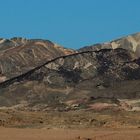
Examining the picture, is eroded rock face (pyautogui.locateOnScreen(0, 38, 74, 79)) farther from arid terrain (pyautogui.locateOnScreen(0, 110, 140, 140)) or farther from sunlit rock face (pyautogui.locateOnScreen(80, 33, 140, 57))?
arid terrain (pyautogui.locateOnScreen(0, 110, 140, 140))

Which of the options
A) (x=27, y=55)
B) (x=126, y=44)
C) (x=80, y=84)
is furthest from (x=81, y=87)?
(x=126, y=44)

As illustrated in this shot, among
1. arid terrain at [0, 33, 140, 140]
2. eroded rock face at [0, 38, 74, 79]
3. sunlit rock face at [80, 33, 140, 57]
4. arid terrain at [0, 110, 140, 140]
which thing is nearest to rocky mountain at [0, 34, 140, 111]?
arid terrain at [0, 33, 140, 140]

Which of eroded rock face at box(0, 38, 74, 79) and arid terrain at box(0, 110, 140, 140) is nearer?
arid terrain at box(0, 110, 140, 140)

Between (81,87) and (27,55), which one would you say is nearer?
(81,87)

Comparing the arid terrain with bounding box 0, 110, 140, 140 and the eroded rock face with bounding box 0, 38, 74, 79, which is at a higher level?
the eroded rock face with bounding box 0, 38, 74, 79

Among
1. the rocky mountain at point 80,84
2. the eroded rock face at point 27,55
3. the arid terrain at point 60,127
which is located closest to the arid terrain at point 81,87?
the rocky mountain at point 80,84

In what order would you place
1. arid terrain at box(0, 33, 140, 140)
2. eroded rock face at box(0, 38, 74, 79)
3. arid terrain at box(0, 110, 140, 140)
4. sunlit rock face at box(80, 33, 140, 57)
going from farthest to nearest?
sunlit rock face at box(80, 33, 140, 57) < eroded rock face at box(0, 38, 74, 79) < arid terrain at box(0, 33, 140, 140) < arid terrain at box(0, 110, 140, 140)

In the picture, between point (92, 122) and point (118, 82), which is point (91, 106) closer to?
point (118, 82)

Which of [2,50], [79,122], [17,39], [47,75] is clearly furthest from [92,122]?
[17,39]

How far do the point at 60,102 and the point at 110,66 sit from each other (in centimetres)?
1626

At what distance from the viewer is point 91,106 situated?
2980 inches

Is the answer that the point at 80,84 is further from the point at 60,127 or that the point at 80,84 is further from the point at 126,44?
the point at 126,44

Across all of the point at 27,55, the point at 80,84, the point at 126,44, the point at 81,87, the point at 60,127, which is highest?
the point at 126,44

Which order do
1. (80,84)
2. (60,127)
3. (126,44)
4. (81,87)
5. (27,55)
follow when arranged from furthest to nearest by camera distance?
1. (126,44)
2. (27,55)
3. (80,84)
4. (81,87)
5. (60,127)
